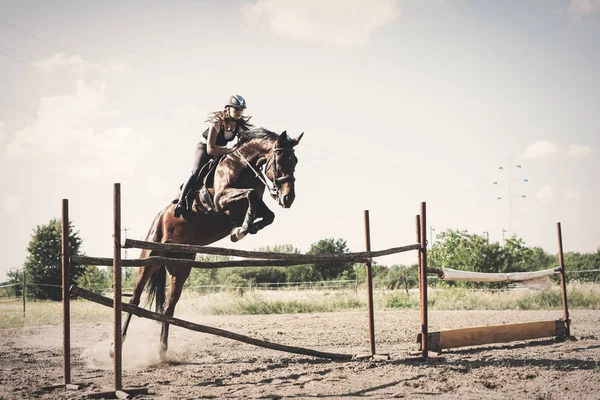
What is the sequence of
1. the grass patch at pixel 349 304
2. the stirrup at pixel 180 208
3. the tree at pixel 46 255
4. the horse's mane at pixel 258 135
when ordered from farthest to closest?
the tree at pixel 46 255
the grass patch at pixel 349 304
the stirrup at pixel 180 208
the horse's mane at pixel 258 135

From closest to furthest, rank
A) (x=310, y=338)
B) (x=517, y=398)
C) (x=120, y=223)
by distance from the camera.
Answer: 1. (x=517, y=398)
2. (x=120, y=223)
3. (x=310, y=338)

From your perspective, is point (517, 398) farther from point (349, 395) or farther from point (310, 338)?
point (310, 338)

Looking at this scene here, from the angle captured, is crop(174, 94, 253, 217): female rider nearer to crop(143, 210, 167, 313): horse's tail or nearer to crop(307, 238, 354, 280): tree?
crop(143, 210, 167, 313): horse's tail

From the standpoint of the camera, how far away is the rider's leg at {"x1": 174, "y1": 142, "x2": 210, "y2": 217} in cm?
642

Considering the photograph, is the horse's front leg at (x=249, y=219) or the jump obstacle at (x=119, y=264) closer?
the jump obstacle at (x=119, y=264)

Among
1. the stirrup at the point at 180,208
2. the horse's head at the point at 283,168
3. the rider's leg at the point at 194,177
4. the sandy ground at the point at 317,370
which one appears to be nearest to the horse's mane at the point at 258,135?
the horse's head at the point at 283,168

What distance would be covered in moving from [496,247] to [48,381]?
23424 millimetres

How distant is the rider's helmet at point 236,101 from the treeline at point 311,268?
28.1ft

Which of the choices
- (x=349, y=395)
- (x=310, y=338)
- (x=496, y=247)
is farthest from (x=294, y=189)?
(x=496, y=247)

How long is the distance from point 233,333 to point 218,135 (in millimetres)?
2649

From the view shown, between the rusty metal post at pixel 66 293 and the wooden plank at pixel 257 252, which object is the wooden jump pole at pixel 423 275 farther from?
the rusty metal post at pixel 66 293

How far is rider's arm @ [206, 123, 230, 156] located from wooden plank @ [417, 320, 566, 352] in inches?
131

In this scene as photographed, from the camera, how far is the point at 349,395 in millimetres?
4238

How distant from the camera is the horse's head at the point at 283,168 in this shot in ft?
18.1
